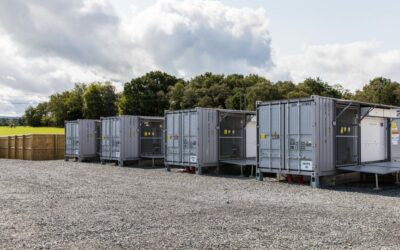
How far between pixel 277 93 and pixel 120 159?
39.3m

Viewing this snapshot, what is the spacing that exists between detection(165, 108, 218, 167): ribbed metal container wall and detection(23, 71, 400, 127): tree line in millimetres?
38192

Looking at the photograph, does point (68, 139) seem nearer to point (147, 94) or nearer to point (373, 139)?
point (373, 139)

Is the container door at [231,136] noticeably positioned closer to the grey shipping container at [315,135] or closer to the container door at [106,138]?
the grey shipping container at [315,135]

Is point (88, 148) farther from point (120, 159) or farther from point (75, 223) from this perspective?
point (75, 223)

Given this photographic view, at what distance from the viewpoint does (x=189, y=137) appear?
827 inches

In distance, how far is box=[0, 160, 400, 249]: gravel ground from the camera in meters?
7.36

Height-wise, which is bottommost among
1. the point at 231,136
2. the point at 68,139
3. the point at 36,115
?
the point at 68,139

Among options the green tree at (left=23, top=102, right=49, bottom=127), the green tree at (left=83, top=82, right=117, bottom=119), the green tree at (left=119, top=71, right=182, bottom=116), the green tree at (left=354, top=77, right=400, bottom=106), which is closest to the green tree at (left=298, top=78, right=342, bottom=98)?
the green tree at (left=354, top=77, right=400, bottom=106)

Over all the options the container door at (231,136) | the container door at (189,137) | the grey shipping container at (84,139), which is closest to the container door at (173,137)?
the container door at (189,137)

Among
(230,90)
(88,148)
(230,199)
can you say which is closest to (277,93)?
(230,90)

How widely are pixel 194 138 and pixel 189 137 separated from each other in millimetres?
416

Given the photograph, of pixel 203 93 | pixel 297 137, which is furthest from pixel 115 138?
pixel 203 93

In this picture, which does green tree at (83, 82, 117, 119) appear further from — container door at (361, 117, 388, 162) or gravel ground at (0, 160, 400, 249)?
gravel ground at (0, 160, 400, 249)

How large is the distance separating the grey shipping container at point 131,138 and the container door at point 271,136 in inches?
397
